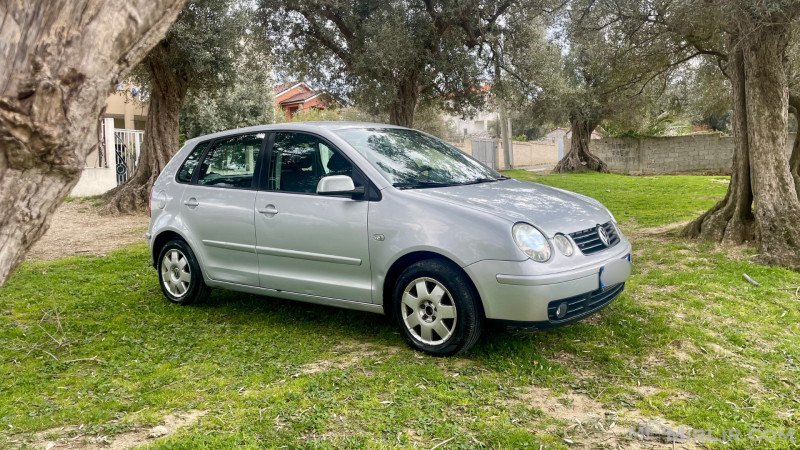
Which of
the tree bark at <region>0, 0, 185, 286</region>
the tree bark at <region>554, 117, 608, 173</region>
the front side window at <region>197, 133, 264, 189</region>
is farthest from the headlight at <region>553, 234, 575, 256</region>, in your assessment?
the tree bark at <region>554, 117, 608, 173</region>

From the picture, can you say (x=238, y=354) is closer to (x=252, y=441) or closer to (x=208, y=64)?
(x=252, y=441)

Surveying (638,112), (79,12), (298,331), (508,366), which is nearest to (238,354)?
(298,331)

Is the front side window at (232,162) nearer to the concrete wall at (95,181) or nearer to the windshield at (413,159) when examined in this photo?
the windshield at (413,159)

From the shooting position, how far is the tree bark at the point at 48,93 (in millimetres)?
2365

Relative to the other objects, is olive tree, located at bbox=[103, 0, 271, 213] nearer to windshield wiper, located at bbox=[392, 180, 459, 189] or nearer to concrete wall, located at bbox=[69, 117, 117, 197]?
concrete wall, located at bbox=[69, 117, 117, 197]

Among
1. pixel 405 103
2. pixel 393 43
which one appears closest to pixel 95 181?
pixel 405 103

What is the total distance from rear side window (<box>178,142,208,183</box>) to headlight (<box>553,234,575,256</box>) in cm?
358

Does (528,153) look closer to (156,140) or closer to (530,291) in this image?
(156,140)

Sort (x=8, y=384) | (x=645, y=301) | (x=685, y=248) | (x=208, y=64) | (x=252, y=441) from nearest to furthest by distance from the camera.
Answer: (x=252, y=441)
(x=8, y=384)
(x=645, y=301)
(x=685, y=248)
(x=208, y=64)

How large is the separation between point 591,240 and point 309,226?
216 cm

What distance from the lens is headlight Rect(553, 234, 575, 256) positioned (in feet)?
14.2

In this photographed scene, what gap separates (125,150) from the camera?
1822 centimetres

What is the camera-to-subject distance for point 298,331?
17.7 ft

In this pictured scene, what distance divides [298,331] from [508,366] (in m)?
1.88
